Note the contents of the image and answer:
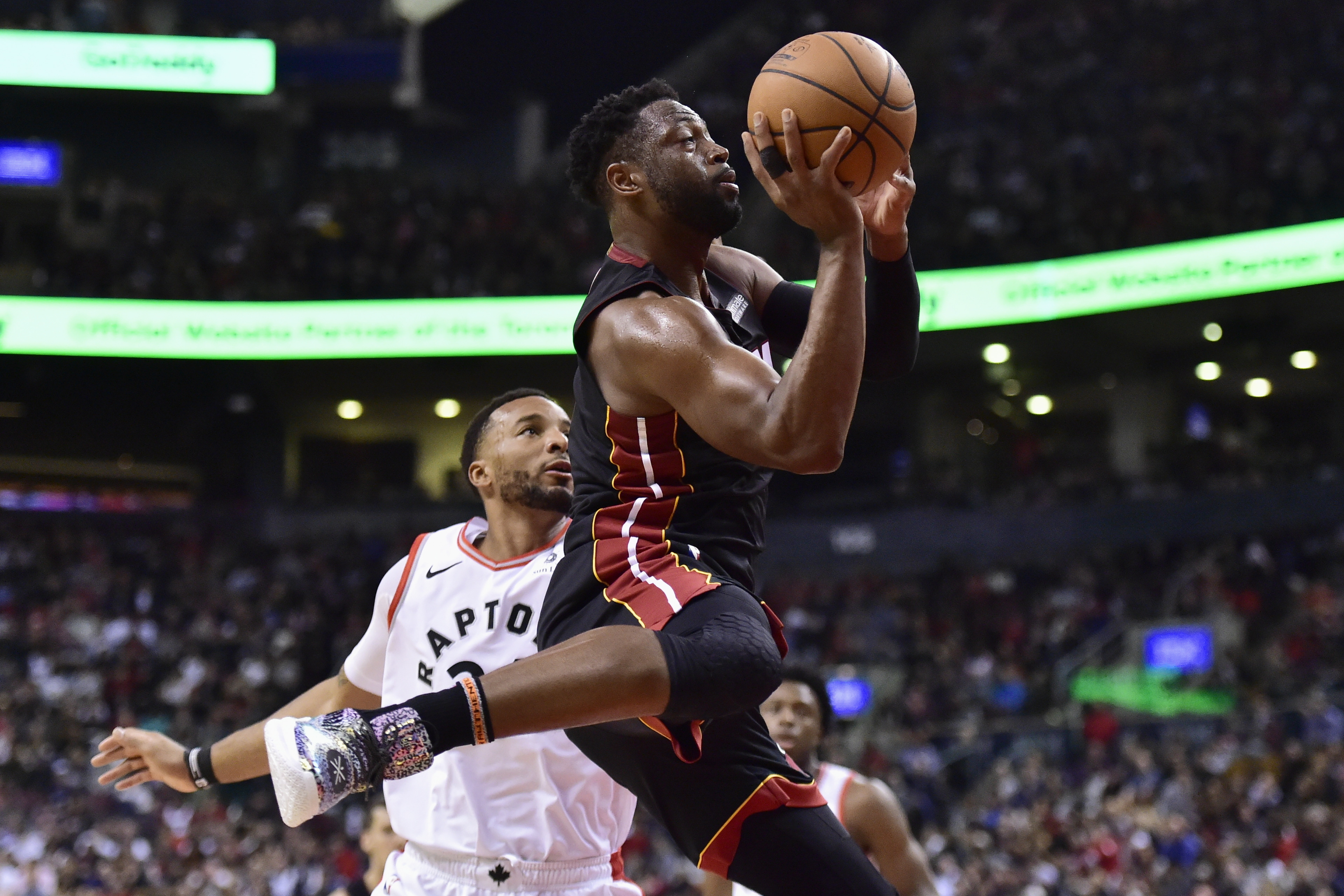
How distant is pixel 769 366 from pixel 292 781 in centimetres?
136

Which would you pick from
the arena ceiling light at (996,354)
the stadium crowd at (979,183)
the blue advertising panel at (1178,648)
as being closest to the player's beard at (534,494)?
the blue advertising panel at (1178,648)

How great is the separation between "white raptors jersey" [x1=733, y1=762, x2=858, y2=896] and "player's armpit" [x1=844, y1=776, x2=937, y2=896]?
3cm

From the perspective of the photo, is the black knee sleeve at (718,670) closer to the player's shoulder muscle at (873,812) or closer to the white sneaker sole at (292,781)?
the white sneaker sole at (292,781)

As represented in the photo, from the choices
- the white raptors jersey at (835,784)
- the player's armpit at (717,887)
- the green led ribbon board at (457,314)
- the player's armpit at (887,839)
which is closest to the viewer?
the player's armpit at (717,887)

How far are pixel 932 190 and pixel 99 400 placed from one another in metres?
16.5

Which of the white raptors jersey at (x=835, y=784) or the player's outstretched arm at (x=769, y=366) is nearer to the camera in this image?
the player's outstretched arm at (x=769, y=366)

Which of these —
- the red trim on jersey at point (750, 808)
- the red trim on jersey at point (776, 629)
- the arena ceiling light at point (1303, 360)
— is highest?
the red trim on jersey at point (776, 629)

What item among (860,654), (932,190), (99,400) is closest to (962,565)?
(860,654)

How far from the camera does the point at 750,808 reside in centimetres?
315

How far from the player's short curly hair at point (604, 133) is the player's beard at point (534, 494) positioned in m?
0.96

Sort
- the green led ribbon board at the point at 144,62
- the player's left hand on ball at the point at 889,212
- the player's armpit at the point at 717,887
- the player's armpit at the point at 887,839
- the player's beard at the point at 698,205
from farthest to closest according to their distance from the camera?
1. the green led ribbon board at the point at 144,62
2. the player's armpit at the point at 887,839
3. the player's armpit at the point at 717,887
4. the player's left hand on ball at the point at 889,212
5. the player's beard at the point at 698,205

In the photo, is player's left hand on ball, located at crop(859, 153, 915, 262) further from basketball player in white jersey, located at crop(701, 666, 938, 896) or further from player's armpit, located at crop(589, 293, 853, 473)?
basketball player in white jersey, located at crop(701, 666, 938, 896)

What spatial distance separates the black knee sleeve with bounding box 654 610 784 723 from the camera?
9.32 feet

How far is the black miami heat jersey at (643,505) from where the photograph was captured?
319 cm
